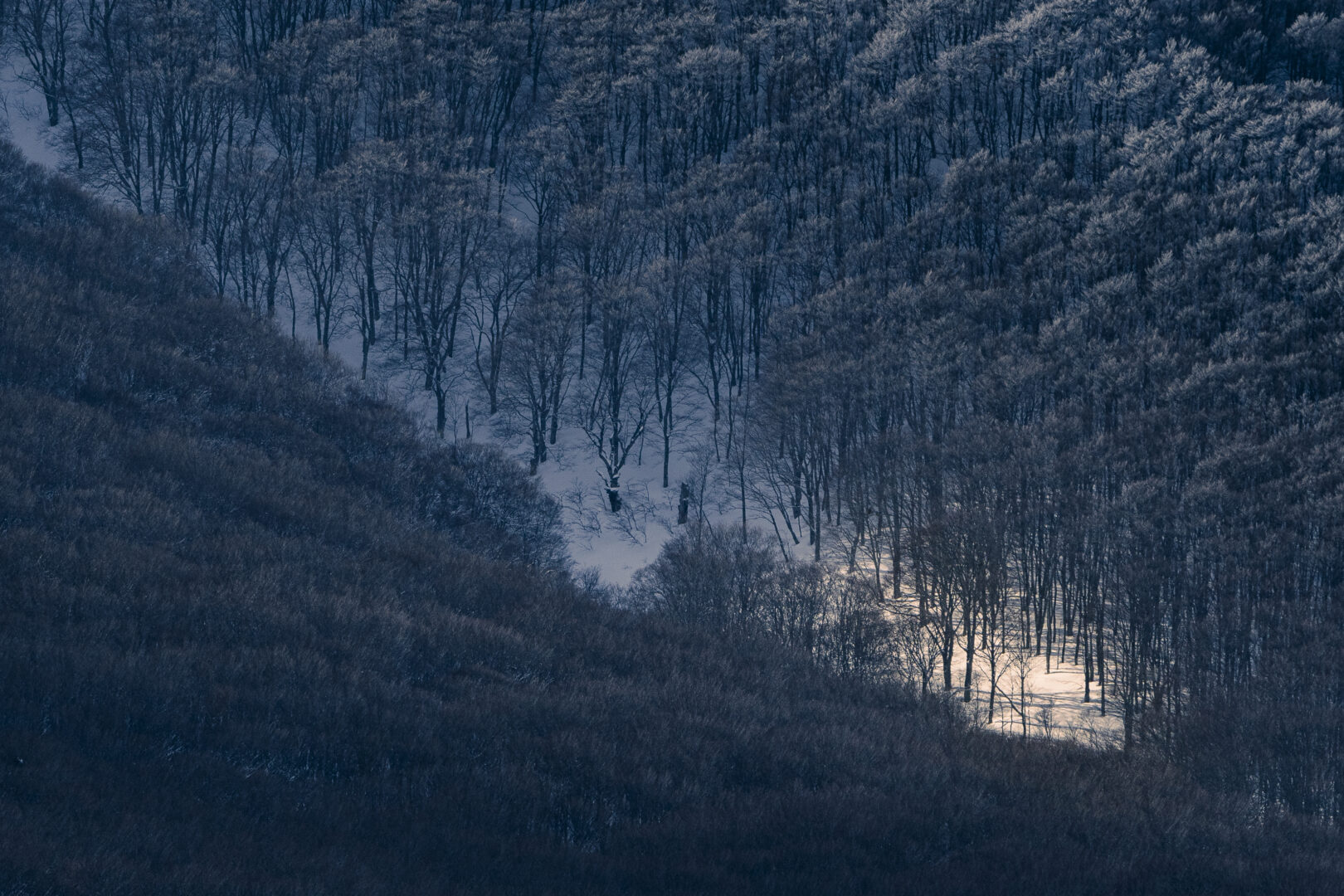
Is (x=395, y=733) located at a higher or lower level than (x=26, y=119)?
lower

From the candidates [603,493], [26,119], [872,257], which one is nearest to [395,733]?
[603,493]

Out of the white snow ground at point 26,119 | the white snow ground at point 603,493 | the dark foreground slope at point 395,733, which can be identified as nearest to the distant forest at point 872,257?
the white snow ground at point 603,493

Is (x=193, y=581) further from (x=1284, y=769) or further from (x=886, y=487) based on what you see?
(x=886, y=487)

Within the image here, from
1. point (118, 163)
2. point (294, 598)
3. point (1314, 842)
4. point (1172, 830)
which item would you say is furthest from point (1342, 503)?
point (118, 163)

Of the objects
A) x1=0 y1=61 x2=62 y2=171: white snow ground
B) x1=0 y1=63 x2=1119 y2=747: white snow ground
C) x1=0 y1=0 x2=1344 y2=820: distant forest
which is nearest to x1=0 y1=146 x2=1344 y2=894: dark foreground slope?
x1=0 y1=0 x2=1344 y2=820: distant forest

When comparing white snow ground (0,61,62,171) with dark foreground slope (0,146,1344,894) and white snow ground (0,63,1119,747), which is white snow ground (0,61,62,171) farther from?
dark foreground slope (0,146,1344,894)

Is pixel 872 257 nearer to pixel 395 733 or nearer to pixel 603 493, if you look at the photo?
pixel 603 493
